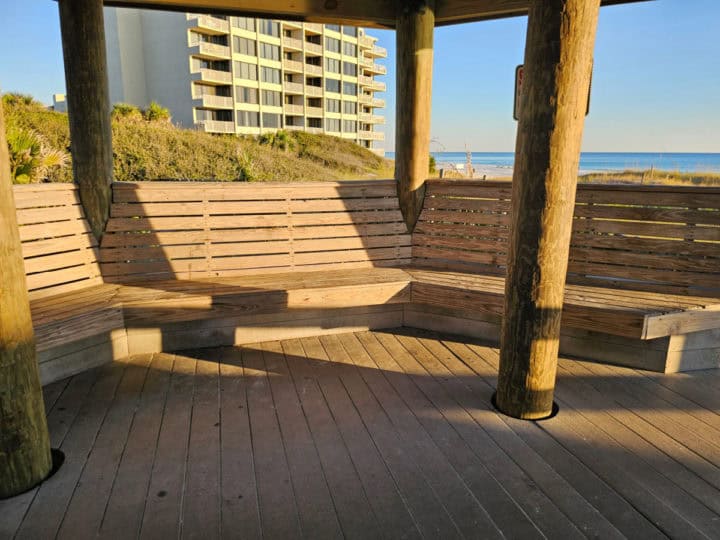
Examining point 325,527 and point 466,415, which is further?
point 466,415

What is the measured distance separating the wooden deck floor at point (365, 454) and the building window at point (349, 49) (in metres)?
40.0

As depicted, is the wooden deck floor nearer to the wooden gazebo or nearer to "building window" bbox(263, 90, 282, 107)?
the wooden gazebo

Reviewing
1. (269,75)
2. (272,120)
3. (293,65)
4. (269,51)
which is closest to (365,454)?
(272,120)

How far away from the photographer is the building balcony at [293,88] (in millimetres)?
35181

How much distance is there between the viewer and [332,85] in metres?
38.8

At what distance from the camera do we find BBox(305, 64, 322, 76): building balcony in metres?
36.5

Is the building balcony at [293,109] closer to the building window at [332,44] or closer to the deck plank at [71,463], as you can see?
the building window at [332,44]

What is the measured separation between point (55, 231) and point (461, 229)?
3209 millimetres

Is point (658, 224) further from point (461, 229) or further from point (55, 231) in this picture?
point (55, 231)

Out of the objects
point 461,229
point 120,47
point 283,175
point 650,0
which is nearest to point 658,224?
point 461,229

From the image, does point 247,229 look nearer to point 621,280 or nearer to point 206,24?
point 621,280

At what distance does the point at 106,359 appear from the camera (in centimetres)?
328

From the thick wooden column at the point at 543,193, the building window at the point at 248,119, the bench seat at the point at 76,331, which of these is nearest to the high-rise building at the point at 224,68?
the building window at the point at 248,119

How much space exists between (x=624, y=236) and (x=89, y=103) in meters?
4.14
